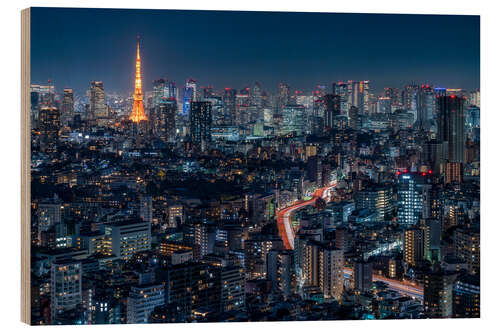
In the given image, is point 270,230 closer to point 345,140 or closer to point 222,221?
point 222,221

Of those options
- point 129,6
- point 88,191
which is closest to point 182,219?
point 88,191

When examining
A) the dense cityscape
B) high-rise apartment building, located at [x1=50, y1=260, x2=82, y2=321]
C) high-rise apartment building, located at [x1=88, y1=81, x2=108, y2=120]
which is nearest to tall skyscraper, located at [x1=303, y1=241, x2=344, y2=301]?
the dense cityscape

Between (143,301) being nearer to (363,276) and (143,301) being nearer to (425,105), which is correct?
(363,276)

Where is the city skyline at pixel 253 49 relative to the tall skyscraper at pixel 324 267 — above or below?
above

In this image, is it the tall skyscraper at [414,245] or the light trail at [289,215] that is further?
the light trail at [289,215]

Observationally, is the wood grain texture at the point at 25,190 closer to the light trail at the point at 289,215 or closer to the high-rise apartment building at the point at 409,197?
the light trail at the point at 289,215

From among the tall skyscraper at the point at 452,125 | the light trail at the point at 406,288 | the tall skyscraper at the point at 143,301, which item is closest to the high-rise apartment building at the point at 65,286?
the tall skyscraper at the point at 143,301

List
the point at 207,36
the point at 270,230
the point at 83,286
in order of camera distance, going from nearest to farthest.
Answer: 1. the point at 83,286
2. the point at 207,36
3. the point at 270,230
